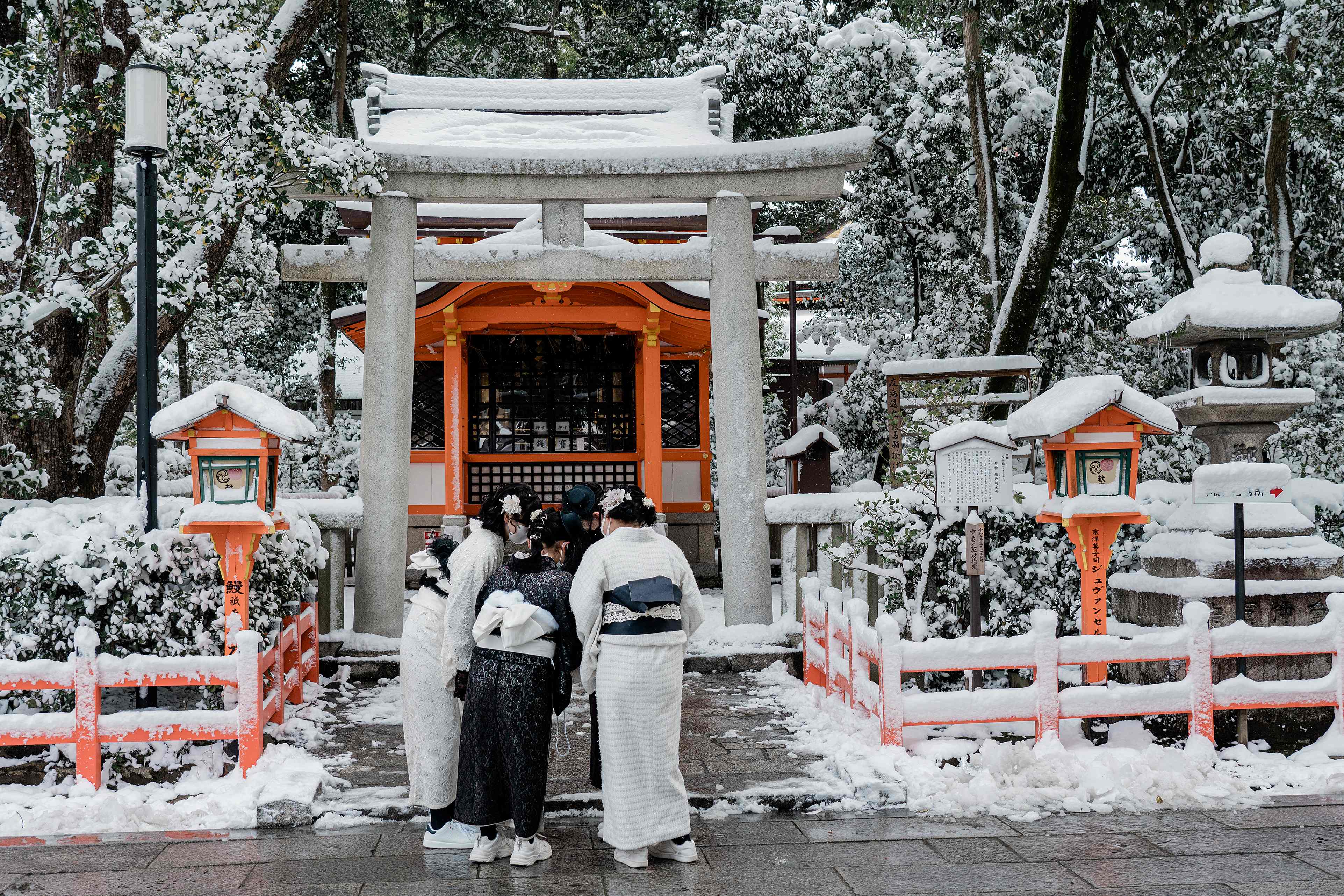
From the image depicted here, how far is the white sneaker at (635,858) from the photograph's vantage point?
4.86 meters

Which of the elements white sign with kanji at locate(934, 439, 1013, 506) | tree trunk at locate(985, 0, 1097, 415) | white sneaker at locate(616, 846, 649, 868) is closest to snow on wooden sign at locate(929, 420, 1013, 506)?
white sign with kanji at locate(934, 439, 1013, 506)

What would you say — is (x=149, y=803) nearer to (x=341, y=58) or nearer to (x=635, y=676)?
(x=635, y=676)

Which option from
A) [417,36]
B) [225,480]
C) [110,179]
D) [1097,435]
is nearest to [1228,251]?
[1097,435]

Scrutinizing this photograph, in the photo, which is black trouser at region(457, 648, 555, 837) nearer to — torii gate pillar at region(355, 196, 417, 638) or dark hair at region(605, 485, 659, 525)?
dark hair at region(605, 485, 659, 525)

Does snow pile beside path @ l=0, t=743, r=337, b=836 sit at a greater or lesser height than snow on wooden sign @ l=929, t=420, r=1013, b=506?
lesser

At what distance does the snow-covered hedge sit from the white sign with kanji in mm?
4622

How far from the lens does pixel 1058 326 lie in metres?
16.3

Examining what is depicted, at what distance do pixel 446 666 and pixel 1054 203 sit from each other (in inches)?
381

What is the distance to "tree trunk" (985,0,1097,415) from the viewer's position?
12.0m

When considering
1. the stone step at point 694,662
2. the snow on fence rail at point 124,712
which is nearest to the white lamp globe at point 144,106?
the snow on fence rail at point 124,712

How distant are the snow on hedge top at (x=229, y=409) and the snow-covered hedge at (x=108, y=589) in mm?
675

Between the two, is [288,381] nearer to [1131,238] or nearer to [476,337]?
[476,337]

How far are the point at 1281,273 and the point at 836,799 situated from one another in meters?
12.3

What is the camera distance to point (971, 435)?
746cm
